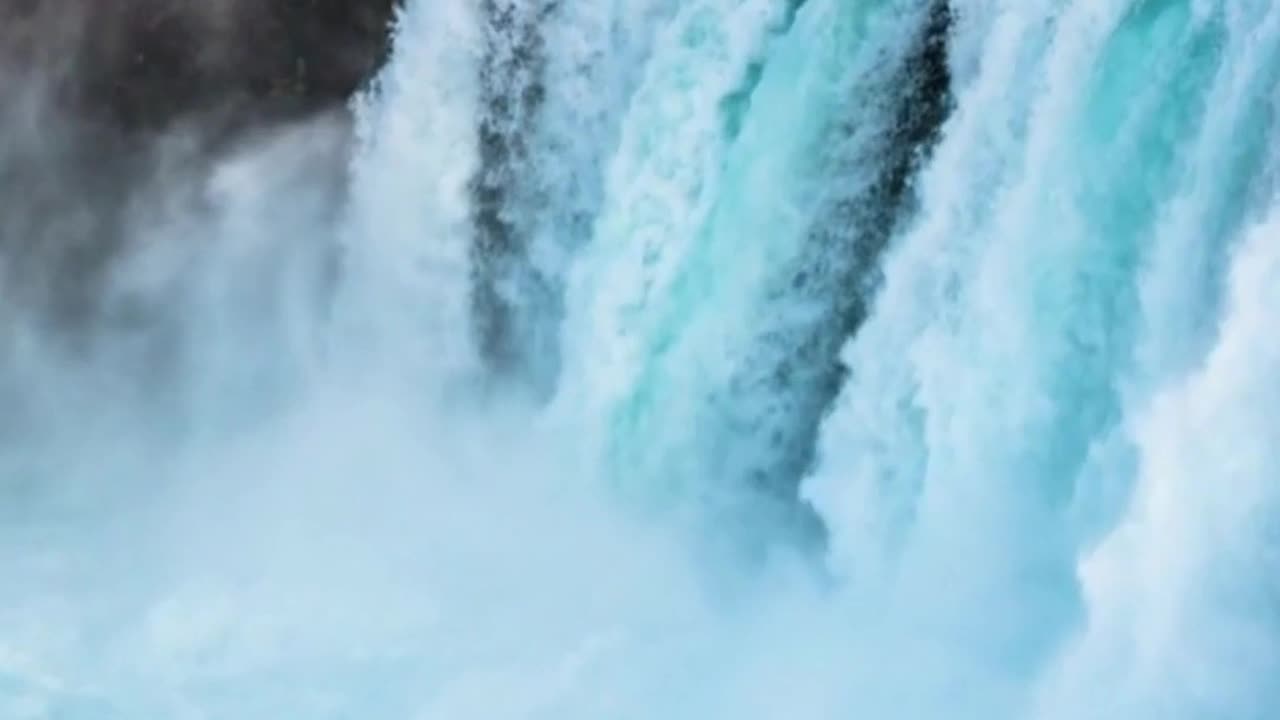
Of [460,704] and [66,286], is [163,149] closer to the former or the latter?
Answer: [66,286]

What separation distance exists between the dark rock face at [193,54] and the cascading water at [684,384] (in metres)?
0.22

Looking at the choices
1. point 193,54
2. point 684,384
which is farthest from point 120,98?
point 684,384

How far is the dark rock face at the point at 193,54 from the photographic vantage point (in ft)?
35.7

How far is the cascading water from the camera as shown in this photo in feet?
20.2

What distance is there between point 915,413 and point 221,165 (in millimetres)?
4837

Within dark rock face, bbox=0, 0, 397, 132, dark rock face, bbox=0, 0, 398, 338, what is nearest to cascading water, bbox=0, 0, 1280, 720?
dark rock face, bbox=0, 0, 398, 338

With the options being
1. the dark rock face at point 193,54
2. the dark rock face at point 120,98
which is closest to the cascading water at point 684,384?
the dark rock face at point 120,98

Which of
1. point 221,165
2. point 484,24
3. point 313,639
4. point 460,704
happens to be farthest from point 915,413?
point 221,165

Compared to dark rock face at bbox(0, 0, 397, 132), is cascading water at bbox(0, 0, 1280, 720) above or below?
below

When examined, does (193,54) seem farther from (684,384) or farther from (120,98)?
(684,384)

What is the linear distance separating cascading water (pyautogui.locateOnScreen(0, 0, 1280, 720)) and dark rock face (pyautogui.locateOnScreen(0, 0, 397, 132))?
219 millimetres

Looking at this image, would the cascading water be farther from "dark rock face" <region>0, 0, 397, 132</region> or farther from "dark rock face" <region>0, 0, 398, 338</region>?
"dark rock face" <region>0, 0, 397, 132</region>

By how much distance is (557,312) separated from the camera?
10312 millimetres

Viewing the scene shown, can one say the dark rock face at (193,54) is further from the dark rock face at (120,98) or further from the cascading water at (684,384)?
the cascading water at (684,384)
